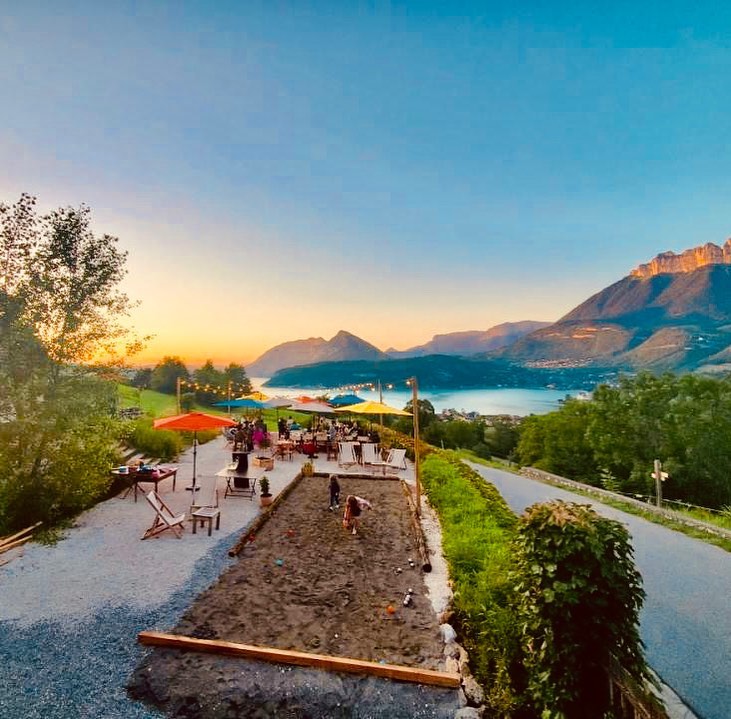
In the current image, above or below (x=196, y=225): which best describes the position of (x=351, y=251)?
above

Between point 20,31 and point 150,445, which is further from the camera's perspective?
point 150,445

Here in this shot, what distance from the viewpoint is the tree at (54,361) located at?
8930mm

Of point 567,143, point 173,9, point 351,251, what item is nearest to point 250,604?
point 173,9

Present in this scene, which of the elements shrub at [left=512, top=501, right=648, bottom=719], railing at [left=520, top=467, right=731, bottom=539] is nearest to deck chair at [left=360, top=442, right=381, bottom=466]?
railing at [left=520, top=467, right=731, bottom=539]

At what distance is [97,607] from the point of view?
583 centimetres

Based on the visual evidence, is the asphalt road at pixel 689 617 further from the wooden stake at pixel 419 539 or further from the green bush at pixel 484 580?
the wooden stake at pixel 419 539

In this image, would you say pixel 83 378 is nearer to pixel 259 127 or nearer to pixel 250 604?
pixel 250 604

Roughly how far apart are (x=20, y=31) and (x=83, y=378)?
10106 mm

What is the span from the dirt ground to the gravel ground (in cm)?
11

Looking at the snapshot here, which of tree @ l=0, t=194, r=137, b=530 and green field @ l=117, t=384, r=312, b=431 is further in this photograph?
green field @ l=117, t=384, r=312, b=431

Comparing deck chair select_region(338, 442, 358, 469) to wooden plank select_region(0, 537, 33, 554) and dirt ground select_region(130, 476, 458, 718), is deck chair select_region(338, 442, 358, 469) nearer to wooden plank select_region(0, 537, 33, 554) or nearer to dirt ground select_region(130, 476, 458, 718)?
dirt ground select_region(130, 476, 458, 718)

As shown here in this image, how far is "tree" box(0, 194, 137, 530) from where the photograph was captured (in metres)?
8.93

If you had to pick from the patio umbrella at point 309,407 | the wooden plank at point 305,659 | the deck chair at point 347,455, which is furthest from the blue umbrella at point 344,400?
the wooden plank at point 305,659

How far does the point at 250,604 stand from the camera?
19.9 feet
